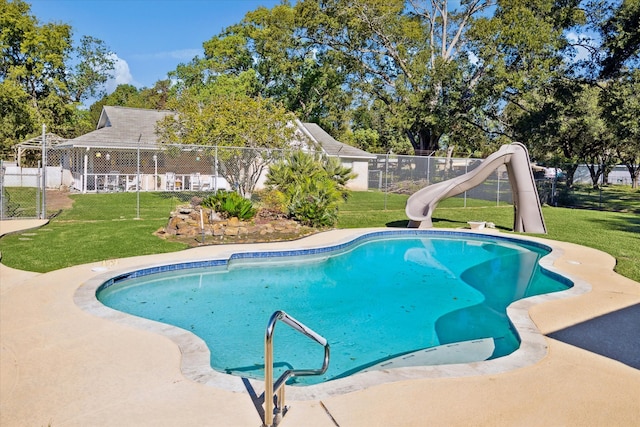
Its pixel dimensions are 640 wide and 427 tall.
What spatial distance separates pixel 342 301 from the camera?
7156 millimetres

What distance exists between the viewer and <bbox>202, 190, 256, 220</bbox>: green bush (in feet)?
38.9

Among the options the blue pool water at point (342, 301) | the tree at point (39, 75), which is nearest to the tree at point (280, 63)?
the tree at point (39, 75)

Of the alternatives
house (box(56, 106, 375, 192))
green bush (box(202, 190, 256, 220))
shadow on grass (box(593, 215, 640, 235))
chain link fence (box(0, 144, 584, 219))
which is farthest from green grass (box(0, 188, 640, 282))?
house (box(56, 106, 375, 192))

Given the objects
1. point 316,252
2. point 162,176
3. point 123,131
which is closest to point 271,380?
point 316,252

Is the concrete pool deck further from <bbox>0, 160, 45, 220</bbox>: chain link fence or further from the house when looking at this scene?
the house

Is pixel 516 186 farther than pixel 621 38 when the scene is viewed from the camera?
No

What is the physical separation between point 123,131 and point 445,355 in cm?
2246

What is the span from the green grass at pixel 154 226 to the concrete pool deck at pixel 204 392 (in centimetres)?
365

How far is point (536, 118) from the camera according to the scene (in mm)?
23531

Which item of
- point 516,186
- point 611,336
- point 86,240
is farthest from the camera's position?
point 516,186

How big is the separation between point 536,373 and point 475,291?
13.4 ft

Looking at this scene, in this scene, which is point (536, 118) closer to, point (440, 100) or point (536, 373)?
point (440, 100)

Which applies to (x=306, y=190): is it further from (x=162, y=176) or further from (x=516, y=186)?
(x=162, y=176)

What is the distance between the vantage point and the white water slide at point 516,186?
12938mm
